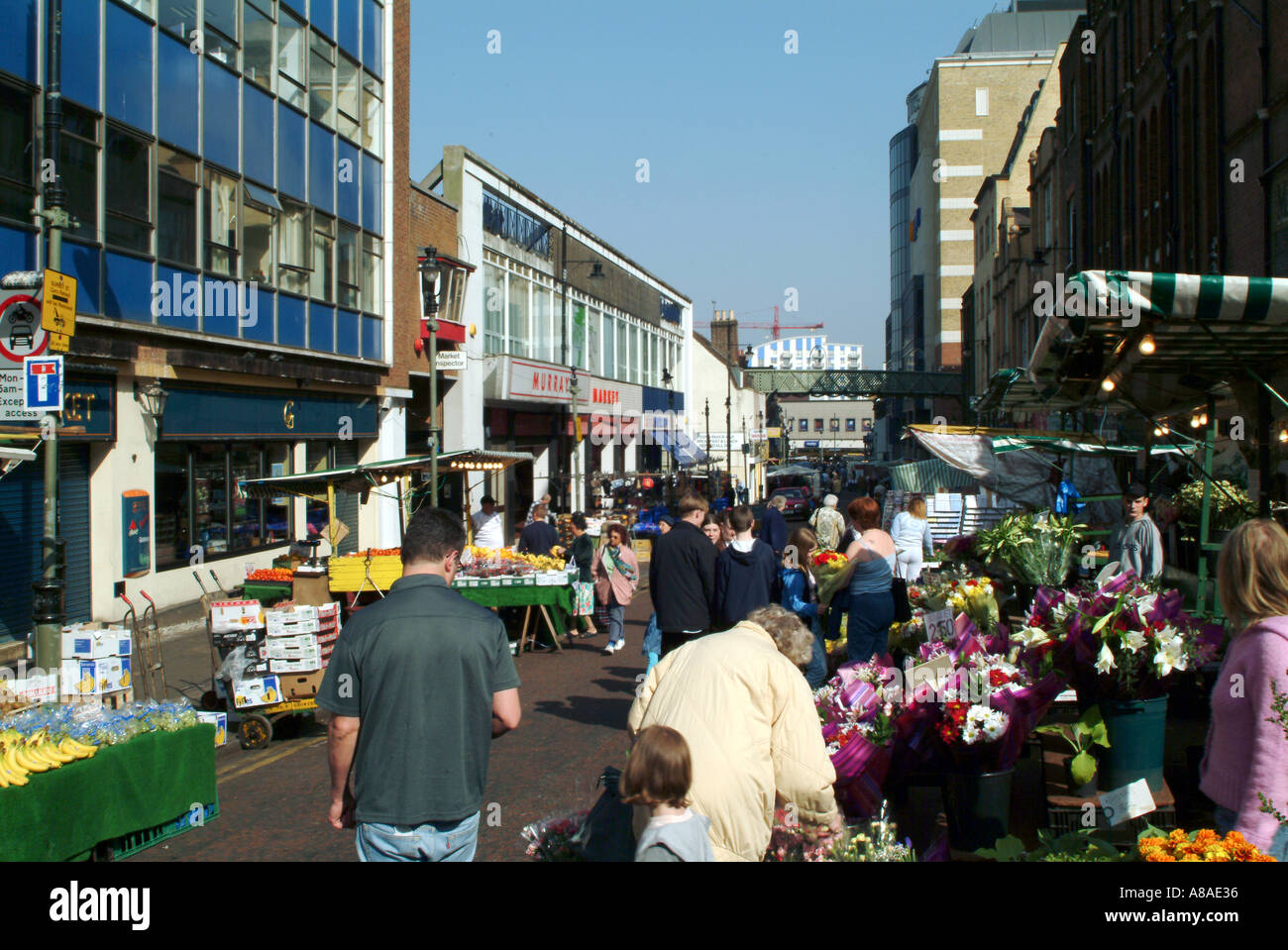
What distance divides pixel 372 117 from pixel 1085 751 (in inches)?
858

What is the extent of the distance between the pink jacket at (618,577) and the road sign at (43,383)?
6.39 meters

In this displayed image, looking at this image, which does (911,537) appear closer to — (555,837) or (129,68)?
(555,837)

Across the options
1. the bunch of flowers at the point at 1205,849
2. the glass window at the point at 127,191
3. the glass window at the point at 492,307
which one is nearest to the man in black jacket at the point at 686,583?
the bunch of flowers at the point at 1205,849

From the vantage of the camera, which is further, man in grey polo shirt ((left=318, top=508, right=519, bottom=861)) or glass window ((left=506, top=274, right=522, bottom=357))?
glass window ((left=506, top=274, right=522, bottom=357))

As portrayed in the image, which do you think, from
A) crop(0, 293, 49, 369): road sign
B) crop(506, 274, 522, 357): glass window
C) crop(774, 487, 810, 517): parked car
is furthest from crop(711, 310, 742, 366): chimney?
crop(0, 293, 49, 369): road sign

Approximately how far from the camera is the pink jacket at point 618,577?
13125 mm

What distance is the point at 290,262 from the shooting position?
63.5 ft

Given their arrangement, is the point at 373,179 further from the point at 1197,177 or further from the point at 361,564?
the point at 1197,177

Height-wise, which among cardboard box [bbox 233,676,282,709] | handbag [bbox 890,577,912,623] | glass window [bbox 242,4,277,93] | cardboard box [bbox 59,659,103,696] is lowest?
cardboard box [bbox 233,676,282,709]

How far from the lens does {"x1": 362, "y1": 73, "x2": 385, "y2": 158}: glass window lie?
73.7 ft

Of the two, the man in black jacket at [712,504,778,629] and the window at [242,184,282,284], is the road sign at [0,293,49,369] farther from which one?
the man in black jacket at [712,504,778,629]

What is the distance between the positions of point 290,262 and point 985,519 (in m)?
14.2

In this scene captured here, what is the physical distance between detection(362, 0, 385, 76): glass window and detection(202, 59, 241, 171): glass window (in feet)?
18.8
